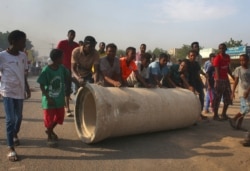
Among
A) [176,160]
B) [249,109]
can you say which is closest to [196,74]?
[249,109]

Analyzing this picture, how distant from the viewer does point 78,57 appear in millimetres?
7074

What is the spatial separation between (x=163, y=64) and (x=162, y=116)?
5.29ft

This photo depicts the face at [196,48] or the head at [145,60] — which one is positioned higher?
the face at [196,48]

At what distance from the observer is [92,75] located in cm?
739

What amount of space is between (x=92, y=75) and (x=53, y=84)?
1.86 metres

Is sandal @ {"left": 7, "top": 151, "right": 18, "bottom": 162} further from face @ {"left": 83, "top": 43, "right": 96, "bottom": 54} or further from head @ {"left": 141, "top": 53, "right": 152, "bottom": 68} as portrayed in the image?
head @ {"left": 141, "top": 53, "right": 152, "bottom": 68}

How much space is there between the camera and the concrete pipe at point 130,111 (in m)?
5.59

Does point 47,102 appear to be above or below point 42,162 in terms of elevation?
above

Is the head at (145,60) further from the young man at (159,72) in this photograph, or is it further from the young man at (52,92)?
the young man at (52,92)

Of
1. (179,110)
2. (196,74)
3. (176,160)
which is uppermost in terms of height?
(196,74)

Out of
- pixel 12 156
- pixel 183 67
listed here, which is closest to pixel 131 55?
pixel 183 67

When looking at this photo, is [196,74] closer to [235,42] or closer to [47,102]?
[47,102]

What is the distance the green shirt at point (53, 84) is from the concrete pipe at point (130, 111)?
1.55 ft

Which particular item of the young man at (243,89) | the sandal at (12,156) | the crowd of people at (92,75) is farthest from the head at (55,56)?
the young man at (243,89)
